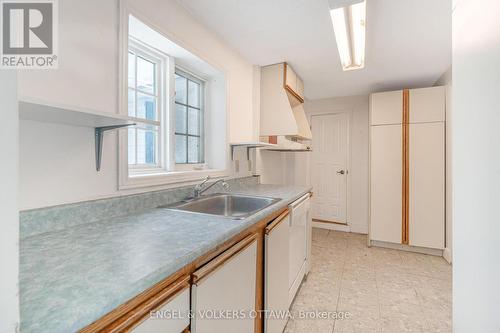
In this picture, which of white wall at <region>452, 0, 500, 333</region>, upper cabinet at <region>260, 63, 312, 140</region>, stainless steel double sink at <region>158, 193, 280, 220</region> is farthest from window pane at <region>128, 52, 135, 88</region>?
white wall at <region>452, 0, 500, 333</region>

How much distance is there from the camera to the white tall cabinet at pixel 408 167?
9.75 ft

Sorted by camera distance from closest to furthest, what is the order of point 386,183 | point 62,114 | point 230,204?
1. point 62,114
2. point 230,204
3. point 386,183

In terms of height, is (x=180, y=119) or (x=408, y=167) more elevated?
(x=180, y=119)

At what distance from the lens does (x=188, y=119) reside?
214 centimetres

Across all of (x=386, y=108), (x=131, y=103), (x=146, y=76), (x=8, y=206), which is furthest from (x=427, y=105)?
(x=8, y=206)

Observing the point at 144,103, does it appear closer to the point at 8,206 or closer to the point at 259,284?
the point at 259,284

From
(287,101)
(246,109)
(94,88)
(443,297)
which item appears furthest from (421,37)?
Answer: (94,88)

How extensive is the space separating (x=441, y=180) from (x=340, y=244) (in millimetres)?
1495

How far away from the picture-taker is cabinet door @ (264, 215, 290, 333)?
4.52 ft

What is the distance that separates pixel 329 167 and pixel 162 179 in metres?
3.32

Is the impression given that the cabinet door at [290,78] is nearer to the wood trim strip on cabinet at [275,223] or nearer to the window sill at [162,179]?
the window sill at [162,179]

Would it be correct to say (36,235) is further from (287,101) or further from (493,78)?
(287,101)


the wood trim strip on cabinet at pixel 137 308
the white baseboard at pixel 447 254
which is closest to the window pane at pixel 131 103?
the wood trim strip on cabinet at pixel 137 308

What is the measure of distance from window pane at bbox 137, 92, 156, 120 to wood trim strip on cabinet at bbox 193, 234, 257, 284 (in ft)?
Answer: 3.70
